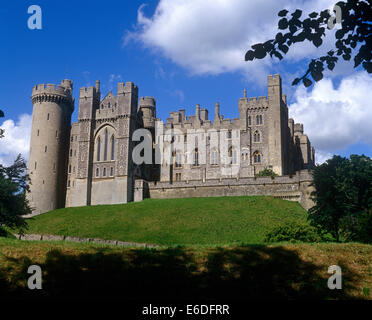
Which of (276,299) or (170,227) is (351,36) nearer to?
(276,299)

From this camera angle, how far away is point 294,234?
2820 centimetres

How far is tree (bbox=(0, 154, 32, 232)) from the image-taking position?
3309 cm

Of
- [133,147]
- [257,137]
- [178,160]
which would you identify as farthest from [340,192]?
[178,160]

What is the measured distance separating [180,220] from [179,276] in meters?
29.6

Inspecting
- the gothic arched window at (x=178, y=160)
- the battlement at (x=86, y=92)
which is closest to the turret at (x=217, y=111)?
the gothic arched window at (x=178, y=160)

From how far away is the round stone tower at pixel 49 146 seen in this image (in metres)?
62.0

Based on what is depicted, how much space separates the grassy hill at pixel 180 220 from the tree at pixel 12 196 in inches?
343

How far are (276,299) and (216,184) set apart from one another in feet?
142

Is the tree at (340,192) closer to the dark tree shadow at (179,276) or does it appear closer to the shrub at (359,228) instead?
the shrub at (359,228)

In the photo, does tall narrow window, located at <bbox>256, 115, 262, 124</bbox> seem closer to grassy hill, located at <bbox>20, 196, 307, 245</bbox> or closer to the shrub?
grassy hill, located at <bbox>20, 196, 307, 245</bbox>

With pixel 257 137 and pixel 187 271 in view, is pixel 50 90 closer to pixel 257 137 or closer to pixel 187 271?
pixel 257 137

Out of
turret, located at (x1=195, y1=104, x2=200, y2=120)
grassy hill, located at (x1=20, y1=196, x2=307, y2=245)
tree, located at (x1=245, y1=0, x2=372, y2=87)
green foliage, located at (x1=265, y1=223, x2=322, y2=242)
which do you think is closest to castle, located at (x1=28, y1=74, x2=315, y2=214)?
turret, located at (x1=195, y1=104, x2=200, y2=120)

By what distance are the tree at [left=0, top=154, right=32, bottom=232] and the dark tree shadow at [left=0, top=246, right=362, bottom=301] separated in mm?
19085
